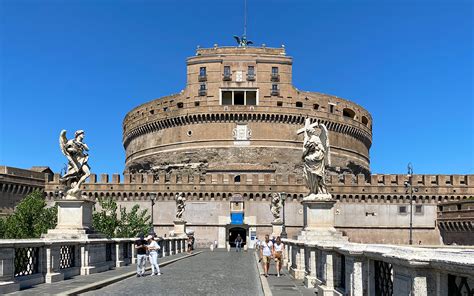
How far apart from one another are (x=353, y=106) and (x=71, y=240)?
60.6 m

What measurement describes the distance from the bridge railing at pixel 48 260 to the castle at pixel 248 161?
3907 cm

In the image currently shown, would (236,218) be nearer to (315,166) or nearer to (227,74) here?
(227,74)

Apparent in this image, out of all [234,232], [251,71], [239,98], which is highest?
[251,71]

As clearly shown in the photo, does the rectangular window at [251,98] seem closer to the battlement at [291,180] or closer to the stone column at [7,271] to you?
the battlement at [291,180]

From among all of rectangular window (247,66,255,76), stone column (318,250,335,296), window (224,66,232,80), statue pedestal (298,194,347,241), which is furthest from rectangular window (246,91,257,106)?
stone column (318,250,335,296)

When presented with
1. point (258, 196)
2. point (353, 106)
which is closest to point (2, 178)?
point (258, 196)

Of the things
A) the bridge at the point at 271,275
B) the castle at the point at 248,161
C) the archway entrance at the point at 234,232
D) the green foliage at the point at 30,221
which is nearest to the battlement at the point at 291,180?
the castle at the point at 248,161

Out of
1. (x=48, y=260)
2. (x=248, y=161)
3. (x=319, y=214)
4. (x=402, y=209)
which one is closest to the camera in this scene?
(x=48, y=260)

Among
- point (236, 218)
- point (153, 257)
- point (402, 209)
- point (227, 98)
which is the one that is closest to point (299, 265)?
point (153, 257)

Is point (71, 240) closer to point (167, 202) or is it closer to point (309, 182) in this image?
point (309, 182)

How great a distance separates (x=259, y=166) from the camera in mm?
62562

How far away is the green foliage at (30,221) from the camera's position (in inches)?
1713

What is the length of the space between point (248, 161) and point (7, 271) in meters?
53.5

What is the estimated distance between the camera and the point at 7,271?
991 cm
